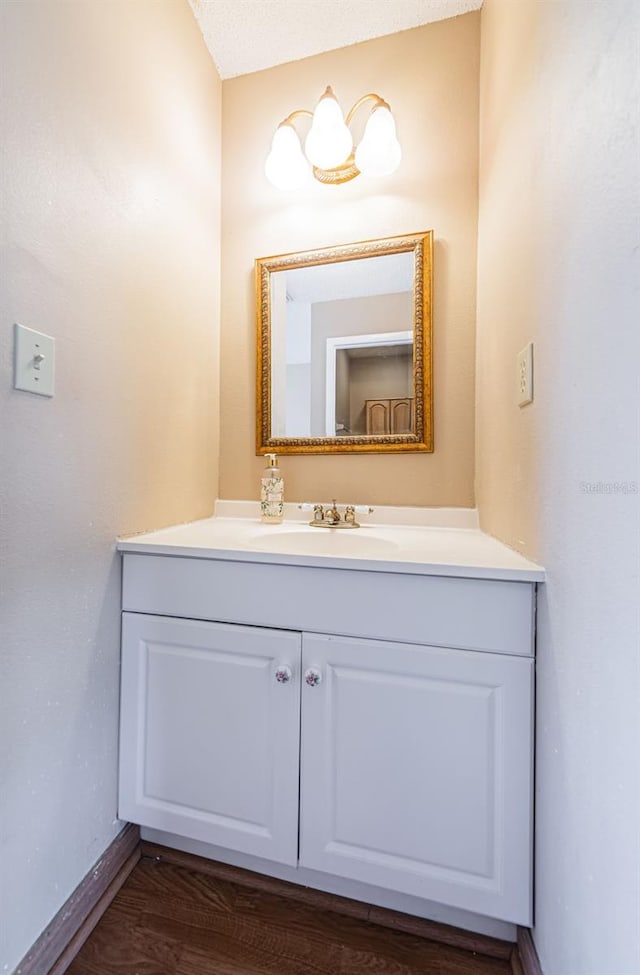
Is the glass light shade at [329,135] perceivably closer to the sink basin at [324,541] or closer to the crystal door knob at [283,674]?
the sink basin at [324,541]

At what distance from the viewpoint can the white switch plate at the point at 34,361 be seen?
719mm

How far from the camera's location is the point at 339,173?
4.32 ft

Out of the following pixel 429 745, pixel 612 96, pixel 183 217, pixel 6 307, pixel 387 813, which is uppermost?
pixel 183 217

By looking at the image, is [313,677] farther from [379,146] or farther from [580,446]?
[379,146]

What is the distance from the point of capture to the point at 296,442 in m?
1.40

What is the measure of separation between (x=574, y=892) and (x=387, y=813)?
1.10 ft

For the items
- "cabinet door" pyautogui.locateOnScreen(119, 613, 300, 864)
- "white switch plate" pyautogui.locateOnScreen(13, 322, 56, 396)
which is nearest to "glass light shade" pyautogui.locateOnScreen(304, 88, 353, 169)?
"white switch plate" pyautogui.locateOnScreen(13, 322, 56, 396)

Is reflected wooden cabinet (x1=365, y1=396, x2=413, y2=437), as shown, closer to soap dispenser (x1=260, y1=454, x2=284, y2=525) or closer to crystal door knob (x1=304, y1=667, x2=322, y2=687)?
soap dispenser (x1=260, y1=454, x2=284, y2=525)

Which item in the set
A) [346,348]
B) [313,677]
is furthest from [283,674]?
[346,348]

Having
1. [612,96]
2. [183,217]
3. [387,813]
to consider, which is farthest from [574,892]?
[183,217]

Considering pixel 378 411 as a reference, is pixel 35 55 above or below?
above

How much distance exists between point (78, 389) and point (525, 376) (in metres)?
→ 0.89

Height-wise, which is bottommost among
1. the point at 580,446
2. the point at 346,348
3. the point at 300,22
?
the point at 580,446

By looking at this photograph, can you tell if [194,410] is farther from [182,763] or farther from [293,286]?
[182,763]
